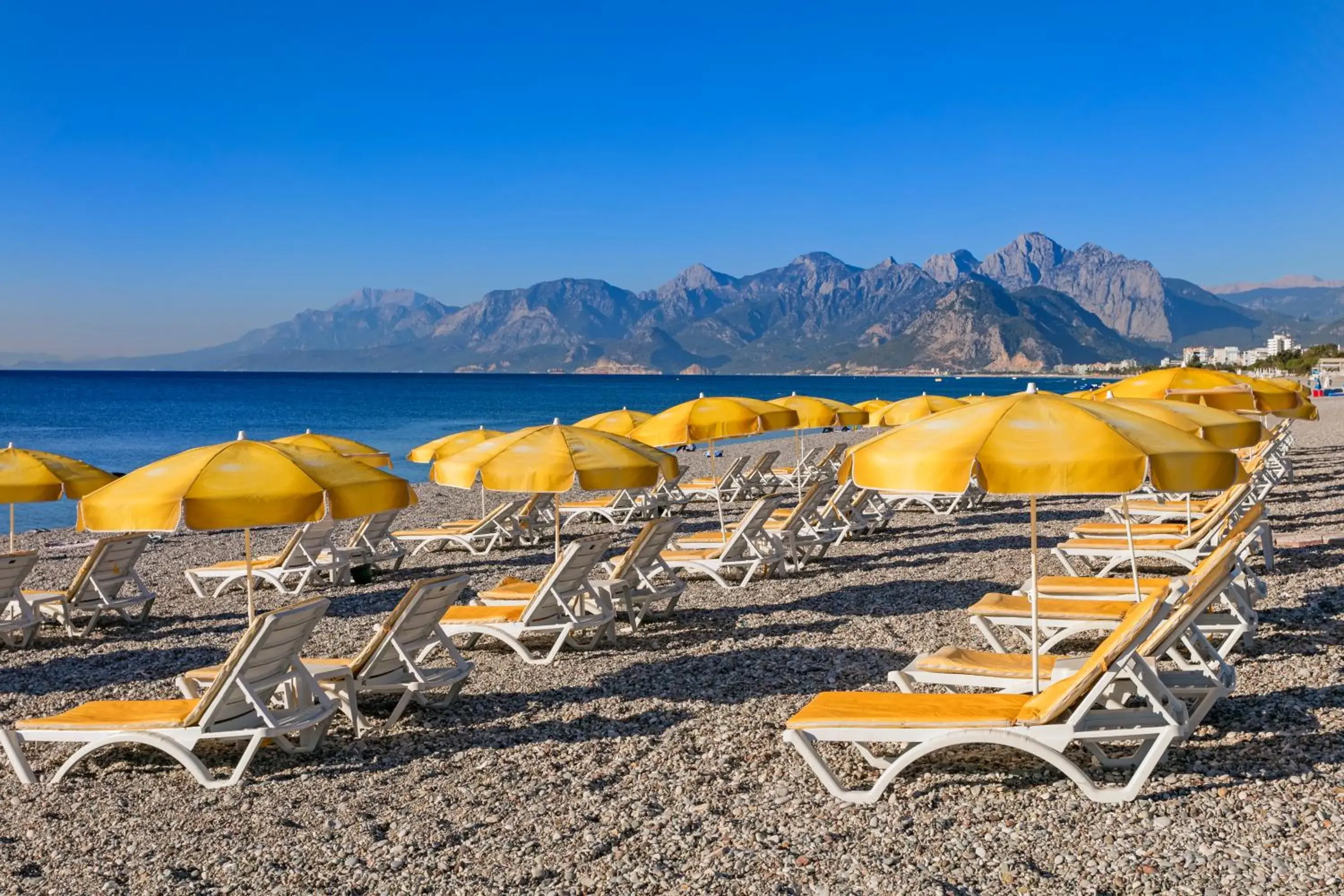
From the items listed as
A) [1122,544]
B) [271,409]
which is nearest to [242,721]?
[1122,544]

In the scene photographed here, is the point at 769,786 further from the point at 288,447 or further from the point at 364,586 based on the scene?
the point at 364,586

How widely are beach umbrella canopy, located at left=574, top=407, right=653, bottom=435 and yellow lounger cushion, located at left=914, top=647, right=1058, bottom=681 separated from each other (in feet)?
32.3

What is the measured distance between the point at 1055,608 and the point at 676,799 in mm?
3186

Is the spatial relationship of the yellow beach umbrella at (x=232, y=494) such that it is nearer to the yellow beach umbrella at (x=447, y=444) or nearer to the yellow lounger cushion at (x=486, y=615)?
the yellow lounger cushion at (x=486, y=615)

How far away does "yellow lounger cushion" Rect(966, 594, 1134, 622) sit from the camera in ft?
22.5

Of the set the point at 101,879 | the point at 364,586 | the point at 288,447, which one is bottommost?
the point at 364,586

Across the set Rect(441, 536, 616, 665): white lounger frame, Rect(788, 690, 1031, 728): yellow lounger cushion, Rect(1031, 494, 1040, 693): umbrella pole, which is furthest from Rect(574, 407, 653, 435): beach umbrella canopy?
Rect(788, 690, 1031, 728): yellow lounger cushion

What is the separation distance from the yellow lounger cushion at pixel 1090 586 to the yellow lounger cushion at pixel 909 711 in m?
2.72

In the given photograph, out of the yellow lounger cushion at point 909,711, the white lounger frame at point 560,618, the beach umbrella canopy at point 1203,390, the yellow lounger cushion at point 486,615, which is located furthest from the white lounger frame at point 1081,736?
the beach umbrella canopy at point 1203,390

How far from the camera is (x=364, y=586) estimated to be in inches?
462

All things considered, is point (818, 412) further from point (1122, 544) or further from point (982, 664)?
point (982, 664)

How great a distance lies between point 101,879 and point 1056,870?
354cm

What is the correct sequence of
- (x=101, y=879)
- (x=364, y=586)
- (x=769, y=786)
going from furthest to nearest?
(x=364, y=586) < (x=769, y=786) < (x=101, y=879)

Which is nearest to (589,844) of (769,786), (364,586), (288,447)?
(769,786)
